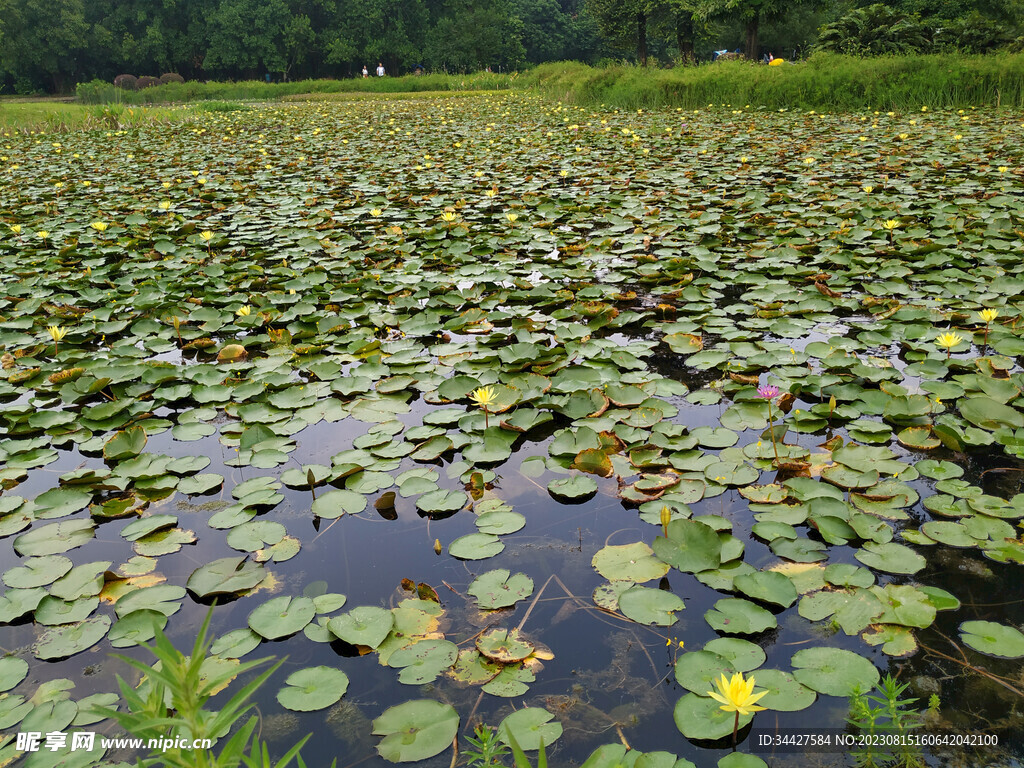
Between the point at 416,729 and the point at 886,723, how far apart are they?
29.5 inches

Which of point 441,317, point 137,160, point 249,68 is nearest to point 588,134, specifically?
point 137,160

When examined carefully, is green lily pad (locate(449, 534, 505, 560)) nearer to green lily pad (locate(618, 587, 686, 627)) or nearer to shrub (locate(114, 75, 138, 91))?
green lily pad (locate(618, 587, 686, 627))

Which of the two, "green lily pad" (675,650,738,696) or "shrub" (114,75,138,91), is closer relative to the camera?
"green lily pad" (675,650,738,696)

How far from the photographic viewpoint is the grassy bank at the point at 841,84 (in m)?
8.70

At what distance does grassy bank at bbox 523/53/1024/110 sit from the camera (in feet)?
28.6

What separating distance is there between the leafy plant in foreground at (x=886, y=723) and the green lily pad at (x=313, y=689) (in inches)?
33.1

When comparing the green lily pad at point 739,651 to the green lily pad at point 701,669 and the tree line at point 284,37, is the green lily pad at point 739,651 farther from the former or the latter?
the tree line at point 284,37

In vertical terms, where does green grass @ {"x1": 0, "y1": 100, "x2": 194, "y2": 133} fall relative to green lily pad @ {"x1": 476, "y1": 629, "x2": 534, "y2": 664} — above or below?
above

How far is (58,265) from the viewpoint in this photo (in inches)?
139

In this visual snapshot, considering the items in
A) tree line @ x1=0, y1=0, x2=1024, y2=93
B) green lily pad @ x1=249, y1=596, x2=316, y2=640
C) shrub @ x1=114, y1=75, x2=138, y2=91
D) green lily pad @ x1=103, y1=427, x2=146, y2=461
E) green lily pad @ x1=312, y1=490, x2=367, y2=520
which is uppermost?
tree line @ x1=0, y1=0, x2=1024, y2=93

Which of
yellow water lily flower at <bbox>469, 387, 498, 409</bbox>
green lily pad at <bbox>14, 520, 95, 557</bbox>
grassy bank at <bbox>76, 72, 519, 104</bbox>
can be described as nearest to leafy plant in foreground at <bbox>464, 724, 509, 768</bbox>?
yellow water lily flower at <bbox>469, 387, 498, 409</bbox>

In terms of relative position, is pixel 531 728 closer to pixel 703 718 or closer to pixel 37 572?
pixel 703 718

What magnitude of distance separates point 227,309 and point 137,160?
6.11 meters

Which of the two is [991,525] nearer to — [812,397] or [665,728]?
[812,397]
